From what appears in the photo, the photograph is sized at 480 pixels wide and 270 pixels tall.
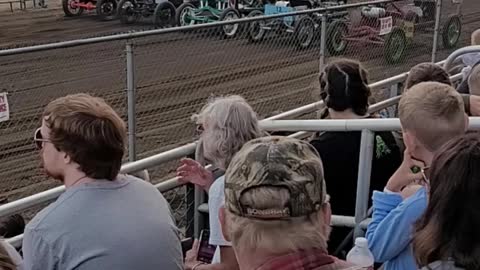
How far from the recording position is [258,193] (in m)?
1.75

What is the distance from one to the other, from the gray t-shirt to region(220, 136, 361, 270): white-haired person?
68 centimetres

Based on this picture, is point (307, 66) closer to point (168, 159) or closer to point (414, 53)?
point (414, 53)

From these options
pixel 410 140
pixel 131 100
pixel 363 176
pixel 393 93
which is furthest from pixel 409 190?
pixel 131 100

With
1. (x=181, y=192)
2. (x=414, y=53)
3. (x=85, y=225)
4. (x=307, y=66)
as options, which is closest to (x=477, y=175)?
(x=85, y=225)

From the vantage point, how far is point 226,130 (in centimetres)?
290

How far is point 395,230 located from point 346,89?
1164mm

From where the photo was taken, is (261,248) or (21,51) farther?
(21,51)

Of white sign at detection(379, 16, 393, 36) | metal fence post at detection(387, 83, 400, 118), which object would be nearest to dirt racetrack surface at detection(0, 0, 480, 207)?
white sign at detection(379, 16, 393, 36)

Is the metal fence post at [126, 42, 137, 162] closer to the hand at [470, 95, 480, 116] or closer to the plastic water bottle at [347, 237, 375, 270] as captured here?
the hand at [470, 95, 480, 116]

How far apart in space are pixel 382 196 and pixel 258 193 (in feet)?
3.39

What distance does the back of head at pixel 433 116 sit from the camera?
102 inches

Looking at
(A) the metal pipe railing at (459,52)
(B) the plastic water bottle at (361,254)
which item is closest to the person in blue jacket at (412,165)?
(B) the plastic water bottle at (361,254)

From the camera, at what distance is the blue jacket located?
2502mm

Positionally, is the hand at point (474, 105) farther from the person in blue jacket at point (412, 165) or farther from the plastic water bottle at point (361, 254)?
the plastic water bottle at point (361, 254)
